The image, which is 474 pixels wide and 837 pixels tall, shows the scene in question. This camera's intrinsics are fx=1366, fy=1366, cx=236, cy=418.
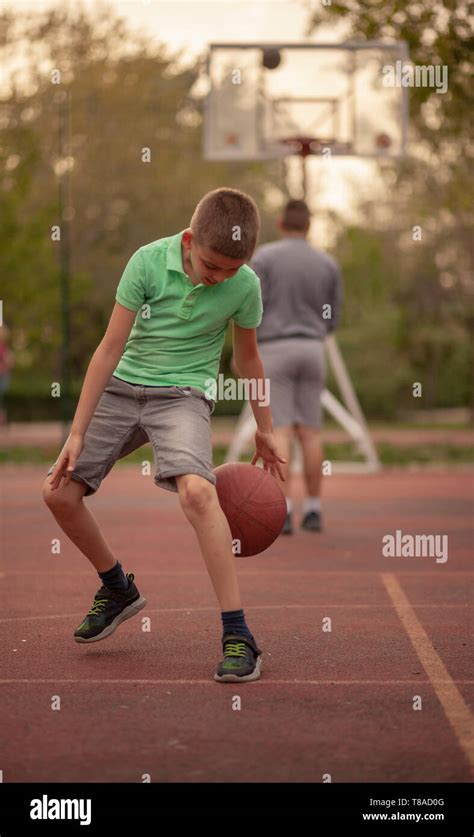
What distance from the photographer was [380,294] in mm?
34500

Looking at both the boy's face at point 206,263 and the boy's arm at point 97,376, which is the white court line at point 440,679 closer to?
the boy's arm at point 97,376

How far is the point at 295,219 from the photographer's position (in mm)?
9695

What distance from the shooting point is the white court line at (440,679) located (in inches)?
172

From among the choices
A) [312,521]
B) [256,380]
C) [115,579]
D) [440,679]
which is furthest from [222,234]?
[312,521]

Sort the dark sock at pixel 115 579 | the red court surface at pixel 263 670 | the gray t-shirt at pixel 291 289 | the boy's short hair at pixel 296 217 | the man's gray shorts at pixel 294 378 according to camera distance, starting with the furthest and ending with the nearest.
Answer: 1. the boy's short hair at pixel 296 217
2. the gray t-shirt at pixel 291 289
3. the man's gray shorts at pixel 294 378
4. the dark sock at pixel 115 579
5. the red court surface at pixel 263 670

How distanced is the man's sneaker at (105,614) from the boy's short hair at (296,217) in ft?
14.8

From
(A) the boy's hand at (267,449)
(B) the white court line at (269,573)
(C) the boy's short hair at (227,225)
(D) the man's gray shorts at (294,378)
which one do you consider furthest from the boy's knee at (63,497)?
(D) the man's gray shorts at (294,378)

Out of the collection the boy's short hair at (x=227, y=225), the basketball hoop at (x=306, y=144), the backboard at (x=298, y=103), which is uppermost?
the backboard at (x=298, y=103)

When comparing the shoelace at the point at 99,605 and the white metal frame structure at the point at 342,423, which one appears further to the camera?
the white metal frame structure at the point at 342,423

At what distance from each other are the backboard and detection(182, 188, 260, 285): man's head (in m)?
10.1

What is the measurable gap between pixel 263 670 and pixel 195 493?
2.56 ft

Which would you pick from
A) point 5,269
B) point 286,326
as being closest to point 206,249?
point 286,326

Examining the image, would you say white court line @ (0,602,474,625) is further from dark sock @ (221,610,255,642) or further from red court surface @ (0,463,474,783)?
dark sock @ (221,610,255,642)

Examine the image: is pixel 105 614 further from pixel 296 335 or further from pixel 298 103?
pixel 298 103
